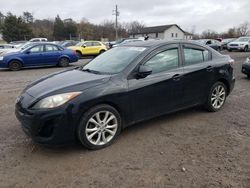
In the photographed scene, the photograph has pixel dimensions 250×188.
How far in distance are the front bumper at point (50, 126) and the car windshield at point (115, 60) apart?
46.9 inches

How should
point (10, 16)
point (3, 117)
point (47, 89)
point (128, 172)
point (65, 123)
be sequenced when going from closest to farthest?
point (128, 172)
point (65, 123)
point (47, 89)
point (3, 117)
point (10, 16)

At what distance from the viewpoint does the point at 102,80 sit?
13.3 feet

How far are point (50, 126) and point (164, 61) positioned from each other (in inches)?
90.8

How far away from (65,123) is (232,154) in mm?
2413

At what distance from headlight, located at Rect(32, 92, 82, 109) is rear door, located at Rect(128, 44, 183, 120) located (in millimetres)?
1002

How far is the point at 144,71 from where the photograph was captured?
4227 millimetres

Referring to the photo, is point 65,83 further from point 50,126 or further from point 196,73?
point 196,73

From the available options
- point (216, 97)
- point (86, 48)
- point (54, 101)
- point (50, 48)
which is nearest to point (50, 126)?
point (54, 101)

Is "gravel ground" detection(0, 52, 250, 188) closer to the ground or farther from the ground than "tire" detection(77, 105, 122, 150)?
closer to the ground

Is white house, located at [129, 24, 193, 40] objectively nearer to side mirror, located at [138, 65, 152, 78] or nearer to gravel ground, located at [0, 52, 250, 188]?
gravel ground, located at [0, 52, 250, 188]

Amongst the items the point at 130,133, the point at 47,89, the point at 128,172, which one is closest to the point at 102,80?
the point at 47,89

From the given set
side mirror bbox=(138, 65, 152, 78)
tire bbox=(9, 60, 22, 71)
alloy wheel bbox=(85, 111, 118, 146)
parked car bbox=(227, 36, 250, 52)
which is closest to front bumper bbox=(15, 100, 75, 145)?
alloy wheel bbox=(85, 111, 118, 146)

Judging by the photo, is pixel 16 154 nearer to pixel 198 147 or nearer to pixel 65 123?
pixel 65 123

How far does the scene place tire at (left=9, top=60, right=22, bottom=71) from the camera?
13.3 meters
